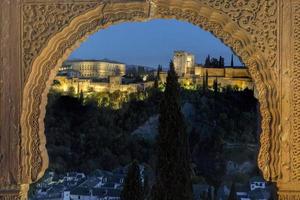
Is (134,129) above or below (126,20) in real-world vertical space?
below

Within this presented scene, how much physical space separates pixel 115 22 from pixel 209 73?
117ft

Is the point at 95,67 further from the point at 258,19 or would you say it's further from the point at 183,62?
the point at 258,19

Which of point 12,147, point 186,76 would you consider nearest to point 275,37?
point 12,147

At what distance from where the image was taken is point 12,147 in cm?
381

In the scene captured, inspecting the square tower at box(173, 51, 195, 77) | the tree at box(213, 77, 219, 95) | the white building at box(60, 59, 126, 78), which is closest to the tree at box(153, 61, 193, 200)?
the tree at box(213, 77, 219, 95)

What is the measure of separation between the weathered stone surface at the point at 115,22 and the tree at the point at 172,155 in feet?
27.8

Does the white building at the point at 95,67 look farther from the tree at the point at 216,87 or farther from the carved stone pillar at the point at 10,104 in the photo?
the carved stone pillar at the point at 10,104

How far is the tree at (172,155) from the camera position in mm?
12195

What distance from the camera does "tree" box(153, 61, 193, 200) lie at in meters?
12.2

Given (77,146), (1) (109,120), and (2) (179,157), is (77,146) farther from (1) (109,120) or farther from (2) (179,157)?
(2) (179,157)

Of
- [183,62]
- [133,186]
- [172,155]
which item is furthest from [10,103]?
[183,62]

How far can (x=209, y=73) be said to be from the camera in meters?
39.1

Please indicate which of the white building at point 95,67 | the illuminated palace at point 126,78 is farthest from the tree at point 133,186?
the white building at point 95,67

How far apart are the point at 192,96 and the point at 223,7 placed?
30.1 metres
